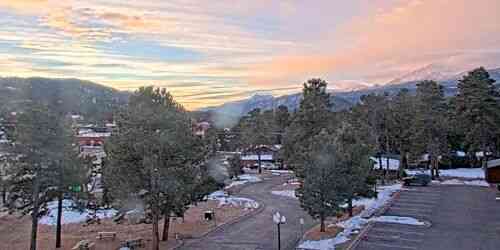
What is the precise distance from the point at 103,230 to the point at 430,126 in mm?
29736

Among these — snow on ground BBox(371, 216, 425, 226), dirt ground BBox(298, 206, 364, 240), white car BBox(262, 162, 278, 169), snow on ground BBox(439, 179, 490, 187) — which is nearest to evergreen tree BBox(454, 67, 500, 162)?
snow on ground BBox(439, 179, 490, 187)

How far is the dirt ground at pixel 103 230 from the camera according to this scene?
2308 cm

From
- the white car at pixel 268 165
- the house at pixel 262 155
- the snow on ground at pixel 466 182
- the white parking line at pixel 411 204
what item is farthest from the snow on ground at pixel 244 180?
the white parking line at pixel 411 204

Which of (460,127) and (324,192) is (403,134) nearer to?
(460,127)

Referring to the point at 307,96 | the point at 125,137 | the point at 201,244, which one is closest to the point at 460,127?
the point at 307,96

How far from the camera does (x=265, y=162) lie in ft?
230

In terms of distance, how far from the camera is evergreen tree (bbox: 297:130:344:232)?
68.3 ft

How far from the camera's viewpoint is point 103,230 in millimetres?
26969

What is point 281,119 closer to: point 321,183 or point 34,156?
point 321,183

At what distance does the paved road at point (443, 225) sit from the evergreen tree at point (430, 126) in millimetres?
9774

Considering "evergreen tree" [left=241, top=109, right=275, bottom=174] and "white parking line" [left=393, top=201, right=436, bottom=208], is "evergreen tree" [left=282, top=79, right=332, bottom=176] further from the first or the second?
"evergreen tree" [left=241, top=109, right=275, bottom=174]

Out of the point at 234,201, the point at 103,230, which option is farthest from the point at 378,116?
the point at 103,230

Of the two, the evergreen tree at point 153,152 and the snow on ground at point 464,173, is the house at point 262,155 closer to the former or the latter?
the snow on ground at point 464,173

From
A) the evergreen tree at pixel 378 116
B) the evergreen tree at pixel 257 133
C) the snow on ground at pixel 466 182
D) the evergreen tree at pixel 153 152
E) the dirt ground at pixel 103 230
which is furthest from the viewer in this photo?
the evergreen tree at pixel 257 133
